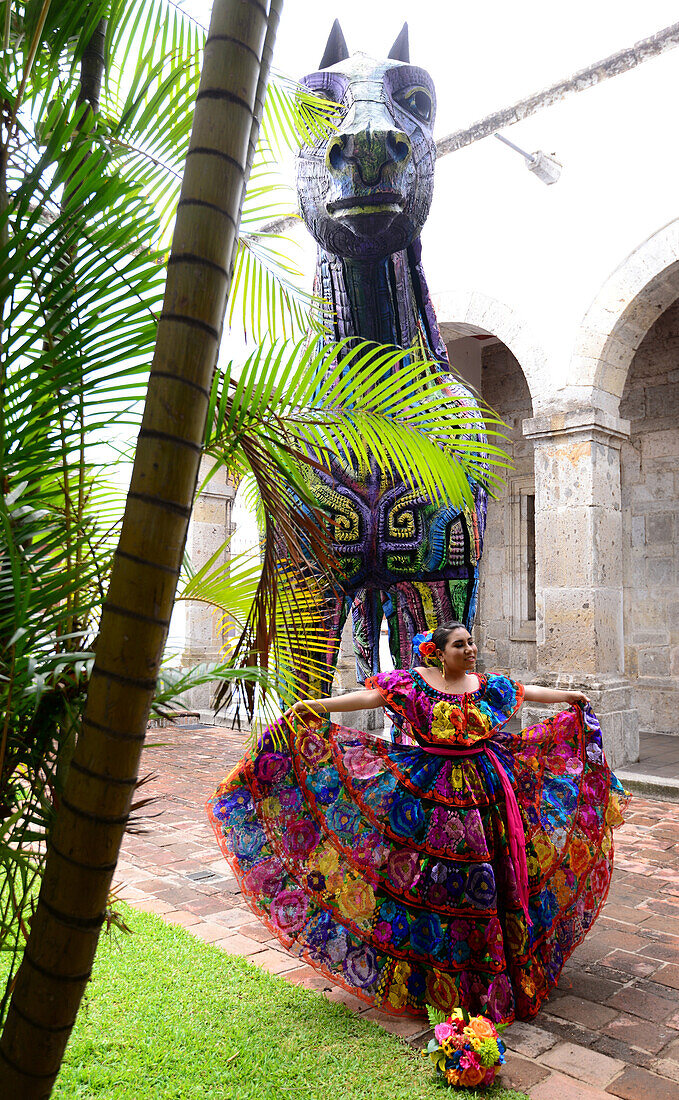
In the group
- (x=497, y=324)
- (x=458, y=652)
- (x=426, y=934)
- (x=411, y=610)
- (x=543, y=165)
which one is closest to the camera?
(x=426, y=934)

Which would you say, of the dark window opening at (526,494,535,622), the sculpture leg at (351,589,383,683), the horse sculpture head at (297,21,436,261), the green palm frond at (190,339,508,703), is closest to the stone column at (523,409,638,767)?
the sculpture leg at (351,589,383,683)

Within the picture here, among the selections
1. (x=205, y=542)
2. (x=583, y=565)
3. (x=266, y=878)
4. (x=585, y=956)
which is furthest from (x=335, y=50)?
(x=205, y=542)

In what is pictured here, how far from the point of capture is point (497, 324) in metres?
7.22

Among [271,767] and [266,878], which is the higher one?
[271,767]

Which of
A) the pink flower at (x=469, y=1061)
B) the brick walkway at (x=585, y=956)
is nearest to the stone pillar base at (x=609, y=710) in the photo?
the brick walkway at (x=585, y=956)

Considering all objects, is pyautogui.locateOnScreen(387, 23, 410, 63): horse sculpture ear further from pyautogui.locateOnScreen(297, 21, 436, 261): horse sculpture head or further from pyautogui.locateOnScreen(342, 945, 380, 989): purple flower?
pyautogui.locateOnScreen(342, 945, 380, 989): purple flower

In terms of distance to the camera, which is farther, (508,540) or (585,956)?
(508,540)

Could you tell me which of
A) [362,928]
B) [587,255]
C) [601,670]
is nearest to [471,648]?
[362,928]

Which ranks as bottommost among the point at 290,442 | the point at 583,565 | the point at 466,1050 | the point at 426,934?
the point at 466,1050

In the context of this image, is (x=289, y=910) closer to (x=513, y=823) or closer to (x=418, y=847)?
(x=418, y=847)

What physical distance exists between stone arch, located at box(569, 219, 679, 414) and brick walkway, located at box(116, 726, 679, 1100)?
324 cm

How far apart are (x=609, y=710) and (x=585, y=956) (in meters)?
3.34

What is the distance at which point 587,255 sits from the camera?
262 inches

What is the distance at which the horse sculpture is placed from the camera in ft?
8.61
